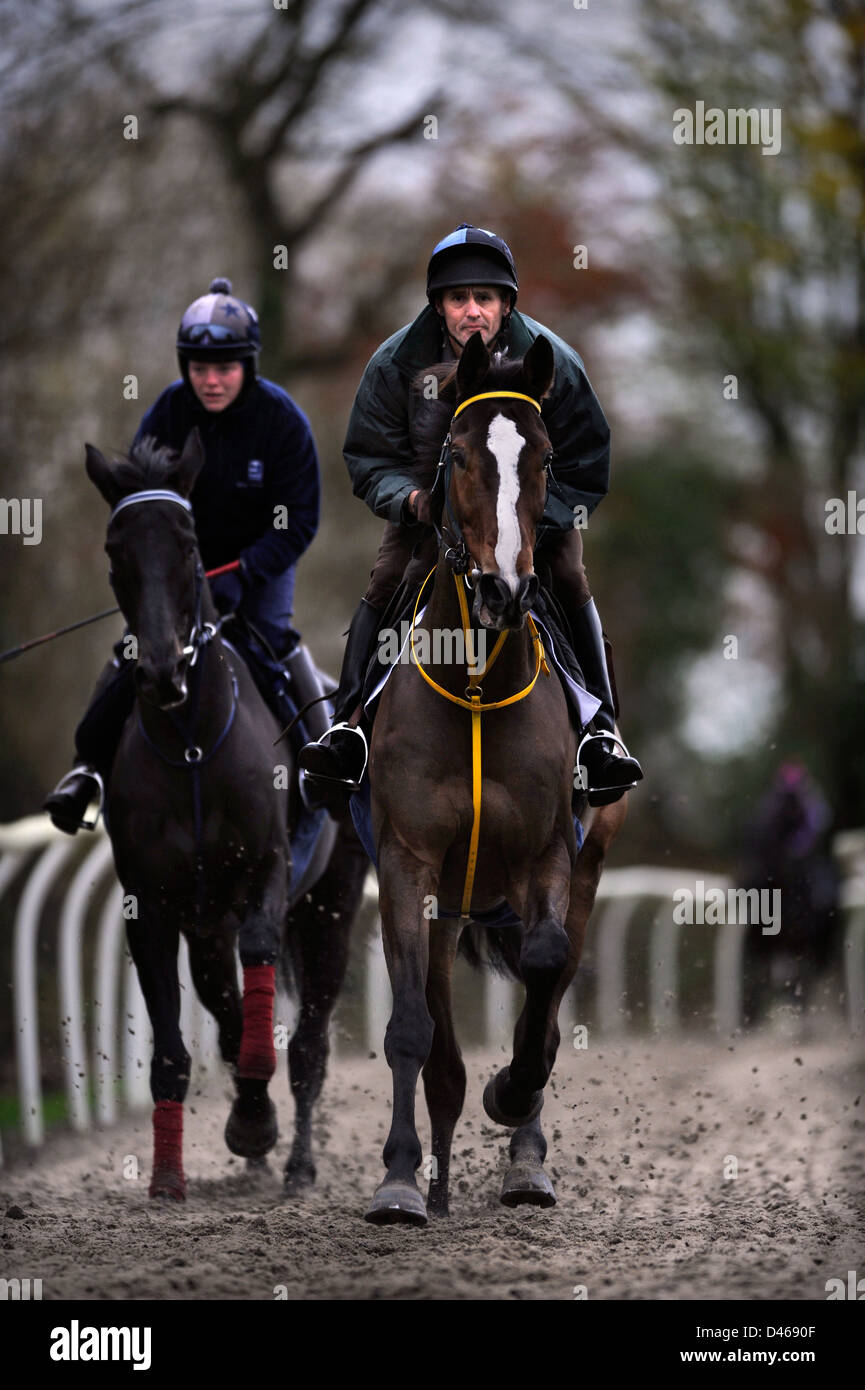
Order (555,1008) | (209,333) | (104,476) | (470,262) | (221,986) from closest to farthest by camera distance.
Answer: (555,1008) → (470,262) → (104,476) → (209,333) → (221,986)

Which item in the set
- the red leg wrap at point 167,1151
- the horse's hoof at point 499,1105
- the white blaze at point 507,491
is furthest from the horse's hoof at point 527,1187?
the white blaze at point 507,491

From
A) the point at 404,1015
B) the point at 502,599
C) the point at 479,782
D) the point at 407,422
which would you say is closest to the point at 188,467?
the point at 407,422

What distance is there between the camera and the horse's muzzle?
199 inches

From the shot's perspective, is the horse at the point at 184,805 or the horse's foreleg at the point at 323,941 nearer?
the horse at the point at 184,805

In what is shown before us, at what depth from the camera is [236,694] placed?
24.4 feet

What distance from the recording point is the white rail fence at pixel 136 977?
343 inches

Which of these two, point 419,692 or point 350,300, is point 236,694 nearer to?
point 419,692

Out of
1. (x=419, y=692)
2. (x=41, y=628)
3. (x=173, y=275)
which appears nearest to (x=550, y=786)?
(x=419, y=692)

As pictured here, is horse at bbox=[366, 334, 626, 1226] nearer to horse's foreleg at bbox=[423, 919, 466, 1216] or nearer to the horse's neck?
the horse's neck

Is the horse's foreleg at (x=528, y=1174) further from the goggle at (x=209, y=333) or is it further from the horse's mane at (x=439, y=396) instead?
the goggle at (x=209, y=333)

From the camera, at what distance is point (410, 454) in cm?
626

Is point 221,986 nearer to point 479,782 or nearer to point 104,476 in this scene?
point 104,476

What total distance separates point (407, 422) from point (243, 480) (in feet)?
5.39
